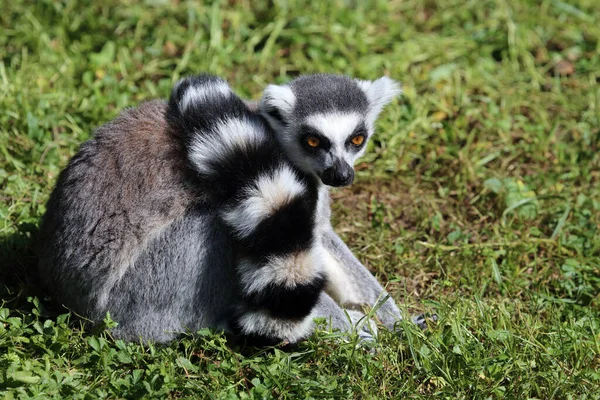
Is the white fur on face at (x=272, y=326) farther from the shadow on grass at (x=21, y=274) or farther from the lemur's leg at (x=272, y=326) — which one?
the shadow on grass at (x=21, y=274)

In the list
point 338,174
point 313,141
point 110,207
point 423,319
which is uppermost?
point 110,207

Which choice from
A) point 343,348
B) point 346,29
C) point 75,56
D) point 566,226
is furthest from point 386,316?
point 75,56

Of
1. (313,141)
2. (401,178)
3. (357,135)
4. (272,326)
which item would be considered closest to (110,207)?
(272,326)

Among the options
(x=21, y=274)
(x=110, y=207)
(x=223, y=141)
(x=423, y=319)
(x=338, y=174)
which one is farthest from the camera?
(x=21, y=274)

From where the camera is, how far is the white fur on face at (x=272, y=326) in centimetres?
345

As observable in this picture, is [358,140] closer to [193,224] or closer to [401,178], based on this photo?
[193,224]

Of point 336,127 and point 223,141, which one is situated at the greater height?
point 223,141

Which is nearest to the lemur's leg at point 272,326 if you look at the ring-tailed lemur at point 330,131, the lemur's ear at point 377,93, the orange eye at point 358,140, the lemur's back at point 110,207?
the ring-tailed lemur at point 330,131

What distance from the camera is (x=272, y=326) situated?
3.46 meters

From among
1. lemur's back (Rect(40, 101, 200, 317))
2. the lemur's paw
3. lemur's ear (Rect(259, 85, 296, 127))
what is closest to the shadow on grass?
lemur's back (Rect(40, 101, 200, 317))

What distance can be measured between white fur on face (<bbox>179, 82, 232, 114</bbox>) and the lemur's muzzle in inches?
25.8

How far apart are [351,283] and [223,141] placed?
4.30 feet

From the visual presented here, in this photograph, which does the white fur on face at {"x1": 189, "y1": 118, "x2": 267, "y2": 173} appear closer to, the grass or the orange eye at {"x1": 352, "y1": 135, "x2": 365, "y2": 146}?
the orange eye at {"x1": 352, "y1": 135, "x2": 365, "y2": 146}

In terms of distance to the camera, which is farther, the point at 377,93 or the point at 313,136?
the point at 377,93
